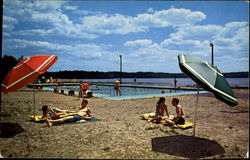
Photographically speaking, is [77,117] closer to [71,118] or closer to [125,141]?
[71,118]

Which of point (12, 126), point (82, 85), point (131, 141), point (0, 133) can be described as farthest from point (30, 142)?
point (82, 85)

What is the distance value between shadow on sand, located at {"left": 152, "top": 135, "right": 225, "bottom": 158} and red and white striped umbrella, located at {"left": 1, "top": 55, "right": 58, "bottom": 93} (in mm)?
3793

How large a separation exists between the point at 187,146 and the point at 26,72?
4.83 m

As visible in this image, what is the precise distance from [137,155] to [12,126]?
189 inches

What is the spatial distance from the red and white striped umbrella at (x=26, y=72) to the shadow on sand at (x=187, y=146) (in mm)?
3793

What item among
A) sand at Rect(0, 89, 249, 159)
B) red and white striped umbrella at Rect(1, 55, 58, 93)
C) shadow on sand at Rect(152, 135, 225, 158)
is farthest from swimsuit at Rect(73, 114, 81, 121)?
shadow on sand at Rect(152, 135, 225, 158)

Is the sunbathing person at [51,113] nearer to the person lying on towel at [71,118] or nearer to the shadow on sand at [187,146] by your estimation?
the person lying on towel at [71,118]

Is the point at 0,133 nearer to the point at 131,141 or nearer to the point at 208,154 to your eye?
the point at 131,141

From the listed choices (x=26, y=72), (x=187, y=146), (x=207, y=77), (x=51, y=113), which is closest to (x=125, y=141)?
(x=187, y=146)

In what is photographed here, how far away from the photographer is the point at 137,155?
431 centimetres

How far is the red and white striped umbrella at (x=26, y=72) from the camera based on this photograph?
5410 millimetres

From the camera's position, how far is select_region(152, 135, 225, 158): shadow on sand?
4.45 metres

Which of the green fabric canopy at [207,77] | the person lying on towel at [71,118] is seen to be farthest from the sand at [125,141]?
the green fabric canopy at [207,77]

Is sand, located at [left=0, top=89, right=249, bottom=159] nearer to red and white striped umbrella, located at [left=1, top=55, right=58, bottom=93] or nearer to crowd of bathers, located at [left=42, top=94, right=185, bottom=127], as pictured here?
crowd of bathers, located at [left=42, top=94, right=185, bottom=127]
